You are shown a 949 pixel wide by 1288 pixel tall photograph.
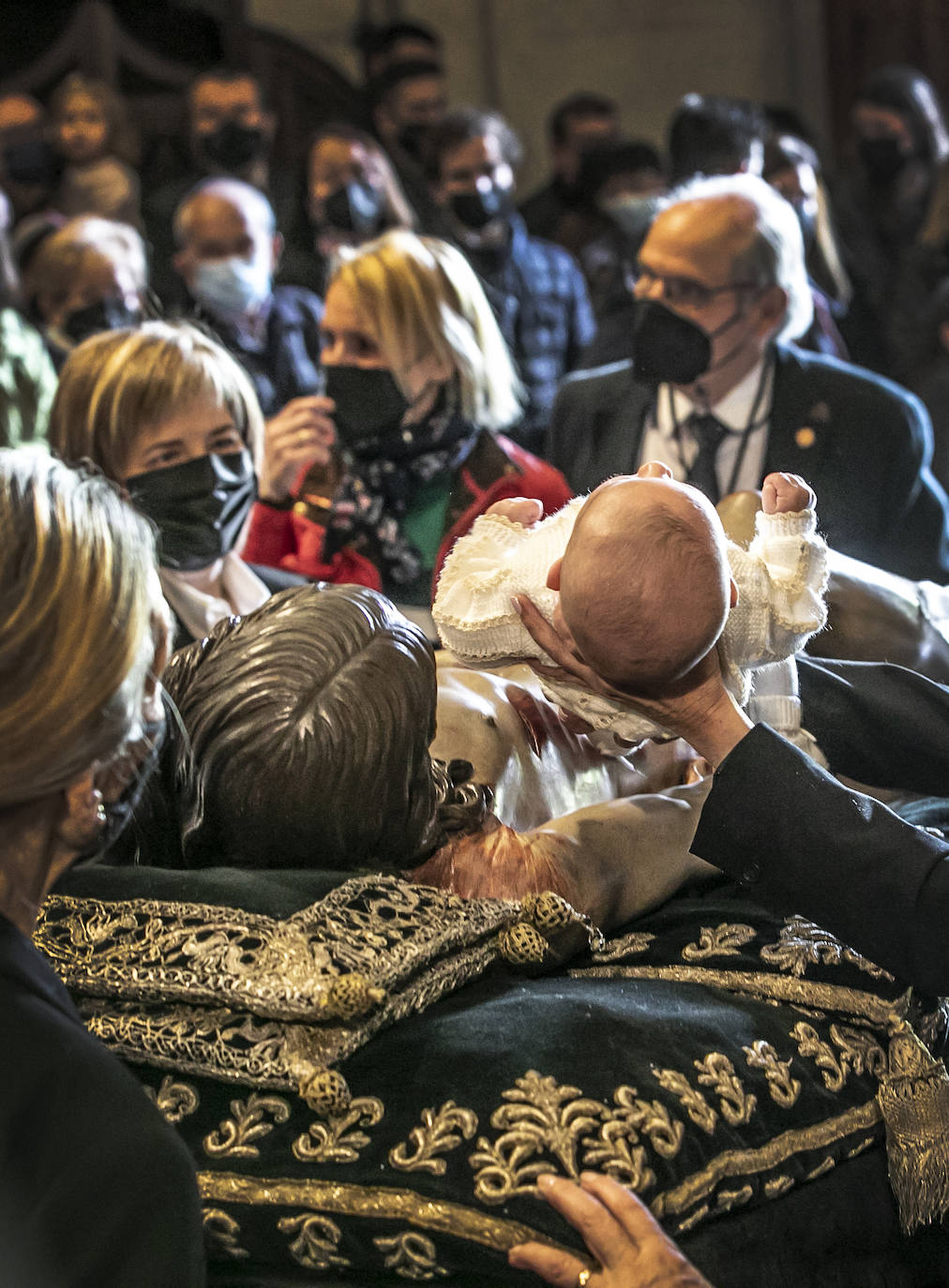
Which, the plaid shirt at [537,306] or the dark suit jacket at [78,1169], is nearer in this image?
the dark suit jacket at [78,1169]

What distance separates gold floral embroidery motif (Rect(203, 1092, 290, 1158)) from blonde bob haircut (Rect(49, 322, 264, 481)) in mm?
1566

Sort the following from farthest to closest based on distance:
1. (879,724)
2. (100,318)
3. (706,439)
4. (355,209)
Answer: (355,209) < (100,318) < (706,439) < (879,724)

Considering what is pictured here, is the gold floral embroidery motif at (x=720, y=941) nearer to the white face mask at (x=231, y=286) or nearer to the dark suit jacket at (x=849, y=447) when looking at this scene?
the dark suit jacket at (x=849, y=447)

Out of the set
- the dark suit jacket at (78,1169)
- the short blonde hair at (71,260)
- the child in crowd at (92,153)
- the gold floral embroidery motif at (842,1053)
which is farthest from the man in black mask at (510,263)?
the dark suit jacket at (78,1169)

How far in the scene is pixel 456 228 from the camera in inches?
214

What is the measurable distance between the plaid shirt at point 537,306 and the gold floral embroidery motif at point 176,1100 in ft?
13.0

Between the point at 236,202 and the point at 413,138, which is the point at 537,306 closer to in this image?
the point at 236,202

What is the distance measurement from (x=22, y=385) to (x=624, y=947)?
139 inches

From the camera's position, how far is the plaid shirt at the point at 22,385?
4512 mm

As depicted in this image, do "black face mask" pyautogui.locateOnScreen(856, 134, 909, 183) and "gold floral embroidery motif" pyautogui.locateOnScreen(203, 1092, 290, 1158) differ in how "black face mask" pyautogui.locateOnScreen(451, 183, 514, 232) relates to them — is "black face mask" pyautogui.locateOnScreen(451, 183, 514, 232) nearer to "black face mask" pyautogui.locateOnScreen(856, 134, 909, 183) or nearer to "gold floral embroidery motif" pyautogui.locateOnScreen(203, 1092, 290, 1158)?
"black face mask" pyautogui.locateOnScreen(856, 134, 909, 183)

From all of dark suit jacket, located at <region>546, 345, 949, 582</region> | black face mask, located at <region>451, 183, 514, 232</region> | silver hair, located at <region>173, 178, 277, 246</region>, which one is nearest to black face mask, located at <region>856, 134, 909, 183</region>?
black face mask, located at <region>451, 183, 514, 232</region>

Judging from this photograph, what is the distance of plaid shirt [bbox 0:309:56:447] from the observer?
451 centimetres

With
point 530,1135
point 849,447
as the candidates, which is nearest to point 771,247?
point 849,447

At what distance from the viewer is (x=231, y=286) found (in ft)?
15.2
